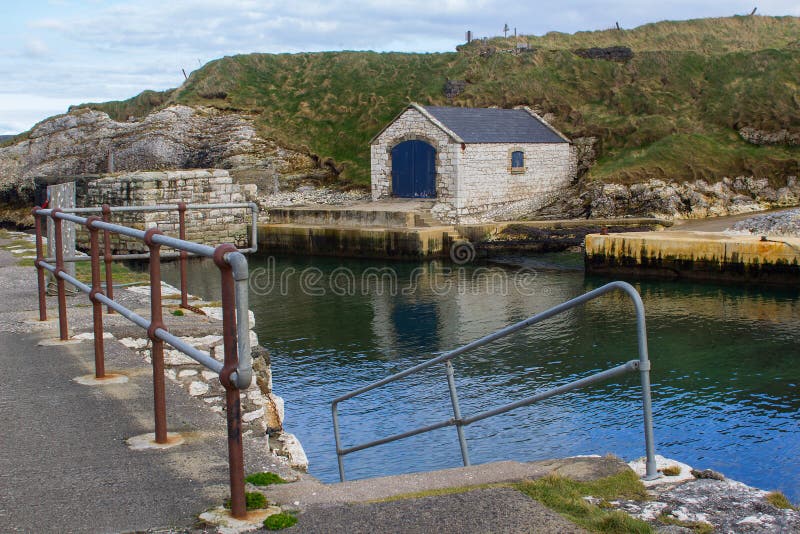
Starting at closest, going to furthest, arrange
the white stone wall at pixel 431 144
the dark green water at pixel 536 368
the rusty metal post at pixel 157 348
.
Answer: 1. the rusty metal post at pixel 157 348
2. the dark green water at pixel 536 368
3. the white stone wall at pixel 431 144

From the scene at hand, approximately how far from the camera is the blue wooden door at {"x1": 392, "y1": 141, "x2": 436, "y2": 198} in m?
31.6

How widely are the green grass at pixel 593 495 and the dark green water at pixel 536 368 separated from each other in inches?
222

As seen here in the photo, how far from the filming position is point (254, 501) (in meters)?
3.71

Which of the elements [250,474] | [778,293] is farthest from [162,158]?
[250,474]

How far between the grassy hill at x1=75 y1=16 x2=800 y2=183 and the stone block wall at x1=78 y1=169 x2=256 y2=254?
9.49m

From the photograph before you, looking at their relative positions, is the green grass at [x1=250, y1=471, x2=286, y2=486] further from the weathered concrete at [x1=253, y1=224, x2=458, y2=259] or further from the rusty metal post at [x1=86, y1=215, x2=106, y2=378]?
the weathered concrete at [x1=253, y1=224, x2=458, y2=259]

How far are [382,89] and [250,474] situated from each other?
42134mm

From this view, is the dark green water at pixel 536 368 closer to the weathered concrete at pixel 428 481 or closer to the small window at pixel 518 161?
the weathered concrete at pixel 428 481

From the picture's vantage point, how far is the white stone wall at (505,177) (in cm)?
3098

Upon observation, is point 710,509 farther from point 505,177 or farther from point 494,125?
point 494,125

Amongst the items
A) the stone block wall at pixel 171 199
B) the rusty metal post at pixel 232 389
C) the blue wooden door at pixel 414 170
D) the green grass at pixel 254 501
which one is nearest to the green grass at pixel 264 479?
the green grass at pixel 254 501

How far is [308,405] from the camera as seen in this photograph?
11680 millimetres

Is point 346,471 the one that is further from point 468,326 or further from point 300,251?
point 300,251

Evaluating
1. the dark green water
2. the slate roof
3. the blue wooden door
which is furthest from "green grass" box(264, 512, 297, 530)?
the blue wooden door
